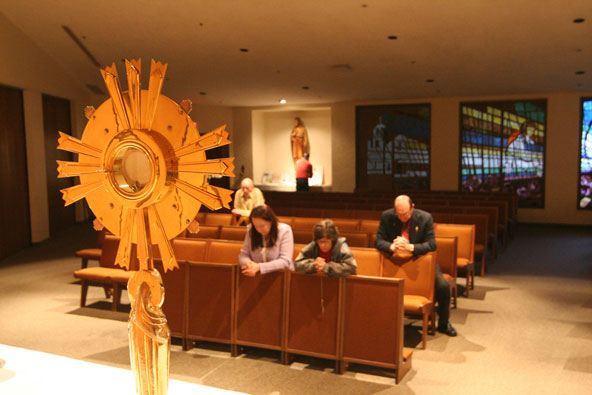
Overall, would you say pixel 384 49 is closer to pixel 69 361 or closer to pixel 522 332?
pixel 522 332

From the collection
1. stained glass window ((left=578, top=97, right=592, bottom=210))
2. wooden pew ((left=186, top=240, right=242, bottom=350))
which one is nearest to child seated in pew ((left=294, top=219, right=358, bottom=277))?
A: wooden pew ((left=186, top=240, right=242, bottom=350))

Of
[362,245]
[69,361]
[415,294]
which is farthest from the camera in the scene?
[362,245]

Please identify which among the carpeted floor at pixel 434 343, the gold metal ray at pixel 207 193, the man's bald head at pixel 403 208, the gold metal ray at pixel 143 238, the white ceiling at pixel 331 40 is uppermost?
the white ceiling at pixel 331 40

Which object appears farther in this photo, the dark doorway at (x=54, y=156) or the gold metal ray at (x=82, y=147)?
the dark doorway at (x=54, y=156)

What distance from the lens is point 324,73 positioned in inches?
438

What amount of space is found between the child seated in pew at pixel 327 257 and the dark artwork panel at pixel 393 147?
35.2ft

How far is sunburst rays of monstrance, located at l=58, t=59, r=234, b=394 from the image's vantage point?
105cm

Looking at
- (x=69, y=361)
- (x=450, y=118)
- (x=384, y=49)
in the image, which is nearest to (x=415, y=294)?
(x=69, y=361)

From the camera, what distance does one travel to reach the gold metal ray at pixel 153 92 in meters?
1.05

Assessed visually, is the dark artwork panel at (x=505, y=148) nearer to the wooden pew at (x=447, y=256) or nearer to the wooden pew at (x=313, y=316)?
the wooden pew at (x=447, y=256)

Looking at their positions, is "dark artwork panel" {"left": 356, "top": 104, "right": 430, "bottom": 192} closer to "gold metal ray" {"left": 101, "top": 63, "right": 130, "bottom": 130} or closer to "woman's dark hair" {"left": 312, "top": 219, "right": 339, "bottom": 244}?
"woman's dark hair" {"left": 312, "top": 219, "right": 339, "bottom": 244}

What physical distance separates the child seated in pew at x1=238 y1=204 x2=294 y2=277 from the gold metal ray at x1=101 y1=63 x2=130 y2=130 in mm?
3184

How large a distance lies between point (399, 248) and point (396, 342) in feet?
3.85

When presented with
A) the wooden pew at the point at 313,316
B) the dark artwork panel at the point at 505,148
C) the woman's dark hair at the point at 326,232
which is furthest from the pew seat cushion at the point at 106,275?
the dark artwork panel at the point at 505,148
